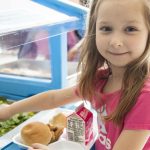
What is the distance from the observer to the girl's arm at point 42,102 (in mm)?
1156

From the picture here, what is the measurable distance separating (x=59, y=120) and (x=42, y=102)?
0.09 metres

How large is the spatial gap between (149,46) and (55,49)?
0.65 m

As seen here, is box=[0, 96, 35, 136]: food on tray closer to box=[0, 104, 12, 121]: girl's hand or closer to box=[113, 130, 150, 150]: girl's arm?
box=[0, 104, 12, 121]: girl's hand

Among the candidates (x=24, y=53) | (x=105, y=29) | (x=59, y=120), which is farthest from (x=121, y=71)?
(x=24, y=53)

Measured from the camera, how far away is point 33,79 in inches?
63.7

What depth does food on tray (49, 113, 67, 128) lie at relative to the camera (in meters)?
1.14

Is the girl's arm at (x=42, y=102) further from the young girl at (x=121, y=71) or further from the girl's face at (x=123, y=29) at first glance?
the girl's face at (x=123, y=29)

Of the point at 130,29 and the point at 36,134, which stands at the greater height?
the point at 130,29

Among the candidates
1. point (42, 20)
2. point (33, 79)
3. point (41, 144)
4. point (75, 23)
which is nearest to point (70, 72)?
point (33, 79)

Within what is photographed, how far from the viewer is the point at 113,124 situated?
3.17 feet

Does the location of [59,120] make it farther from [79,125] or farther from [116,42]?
[116,42]

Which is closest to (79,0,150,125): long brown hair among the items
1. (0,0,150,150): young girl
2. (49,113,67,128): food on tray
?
(0,0,150,150): young girl

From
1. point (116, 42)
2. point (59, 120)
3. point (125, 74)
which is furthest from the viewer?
point (59, 120)

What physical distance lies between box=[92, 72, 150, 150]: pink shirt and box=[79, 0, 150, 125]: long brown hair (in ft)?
0.06
